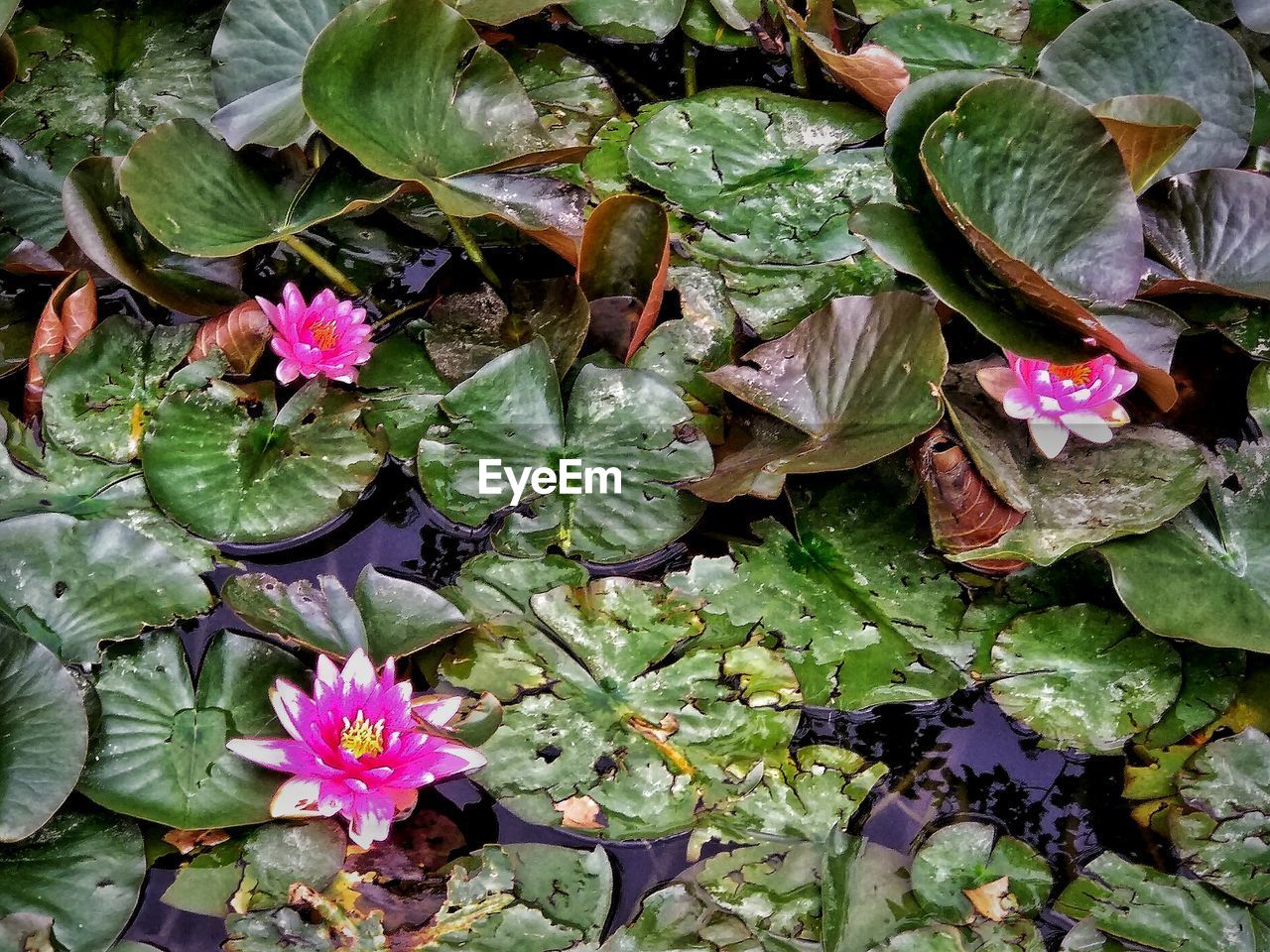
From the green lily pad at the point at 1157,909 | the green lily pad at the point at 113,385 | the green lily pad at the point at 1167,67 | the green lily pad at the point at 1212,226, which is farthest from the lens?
the green lily pad at the point at 1167,67

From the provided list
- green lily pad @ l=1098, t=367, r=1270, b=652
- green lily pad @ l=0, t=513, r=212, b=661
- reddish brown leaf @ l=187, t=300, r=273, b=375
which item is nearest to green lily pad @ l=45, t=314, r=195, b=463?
reddish brown leaf @ l=187, t=300, r=273, b=375

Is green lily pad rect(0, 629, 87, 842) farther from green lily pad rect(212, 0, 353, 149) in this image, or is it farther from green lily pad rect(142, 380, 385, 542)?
green lily pad rect(212, 0, 353, 149)

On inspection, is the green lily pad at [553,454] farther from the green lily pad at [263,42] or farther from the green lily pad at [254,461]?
the green lily pad at [263,42]

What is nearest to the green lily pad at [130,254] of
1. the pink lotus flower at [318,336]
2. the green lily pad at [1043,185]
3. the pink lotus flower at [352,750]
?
the pink lotus flower at [318,336]

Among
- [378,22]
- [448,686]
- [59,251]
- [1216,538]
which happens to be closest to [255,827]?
[448,686]

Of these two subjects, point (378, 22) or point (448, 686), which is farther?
point (378, 22)

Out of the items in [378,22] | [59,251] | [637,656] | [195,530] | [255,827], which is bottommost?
[255,827]

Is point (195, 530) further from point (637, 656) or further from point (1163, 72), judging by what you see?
point (1163, 72)
